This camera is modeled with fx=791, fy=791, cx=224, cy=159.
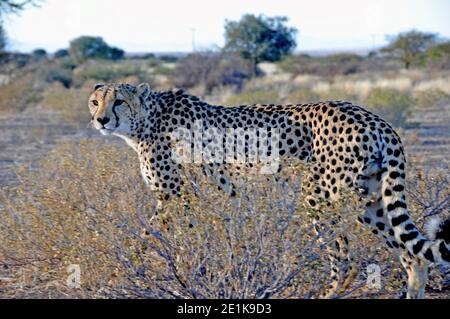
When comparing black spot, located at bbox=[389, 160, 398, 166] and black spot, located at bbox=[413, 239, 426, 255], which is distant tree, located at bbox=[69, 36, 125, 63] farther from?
black spot, located at bbox=[413, 239, 426, 255]

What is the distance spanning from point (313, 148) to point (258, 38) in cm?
2203

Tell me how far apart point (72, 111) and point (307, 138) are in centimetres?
983

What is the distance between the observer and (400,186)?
416 cm

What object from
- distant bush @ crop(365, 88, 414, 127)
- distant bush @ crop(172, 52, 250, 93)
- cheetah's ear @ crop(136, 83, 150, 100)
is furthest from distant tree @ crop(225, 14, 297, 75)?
cheetah's ear @ crop(136, 83, 150, 100)

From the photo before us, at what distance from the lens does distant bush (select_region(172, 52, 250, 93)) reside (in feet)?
65.2

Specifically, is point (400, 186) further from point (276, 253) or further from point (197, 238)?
point (197, 238)

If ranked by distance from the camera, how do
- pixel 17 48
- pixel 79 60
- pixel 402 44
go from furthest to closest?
pixel 79 60
pixel 402 44
pixel 17 48

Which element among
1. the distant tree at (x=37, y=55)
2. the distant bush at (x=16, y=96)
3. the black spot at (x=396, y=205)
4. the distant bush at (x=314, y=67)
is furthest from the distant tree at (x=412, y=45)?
the black spot at (x=396, y=205)

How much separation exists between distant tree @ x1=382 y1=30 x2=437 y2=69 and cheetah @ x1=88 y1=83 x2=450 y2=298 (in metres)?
25.7

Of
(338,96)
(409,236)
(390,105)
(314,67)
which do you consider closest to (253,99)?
(338,96)

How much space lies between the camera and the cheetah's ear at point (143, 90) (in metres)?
5.14

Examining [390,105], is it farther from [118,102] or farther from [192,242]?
[192,242]

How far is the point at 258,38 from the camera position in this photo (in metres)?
26.1

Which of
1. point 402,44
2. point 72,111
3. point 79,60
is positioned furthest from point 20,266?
point 79,60
